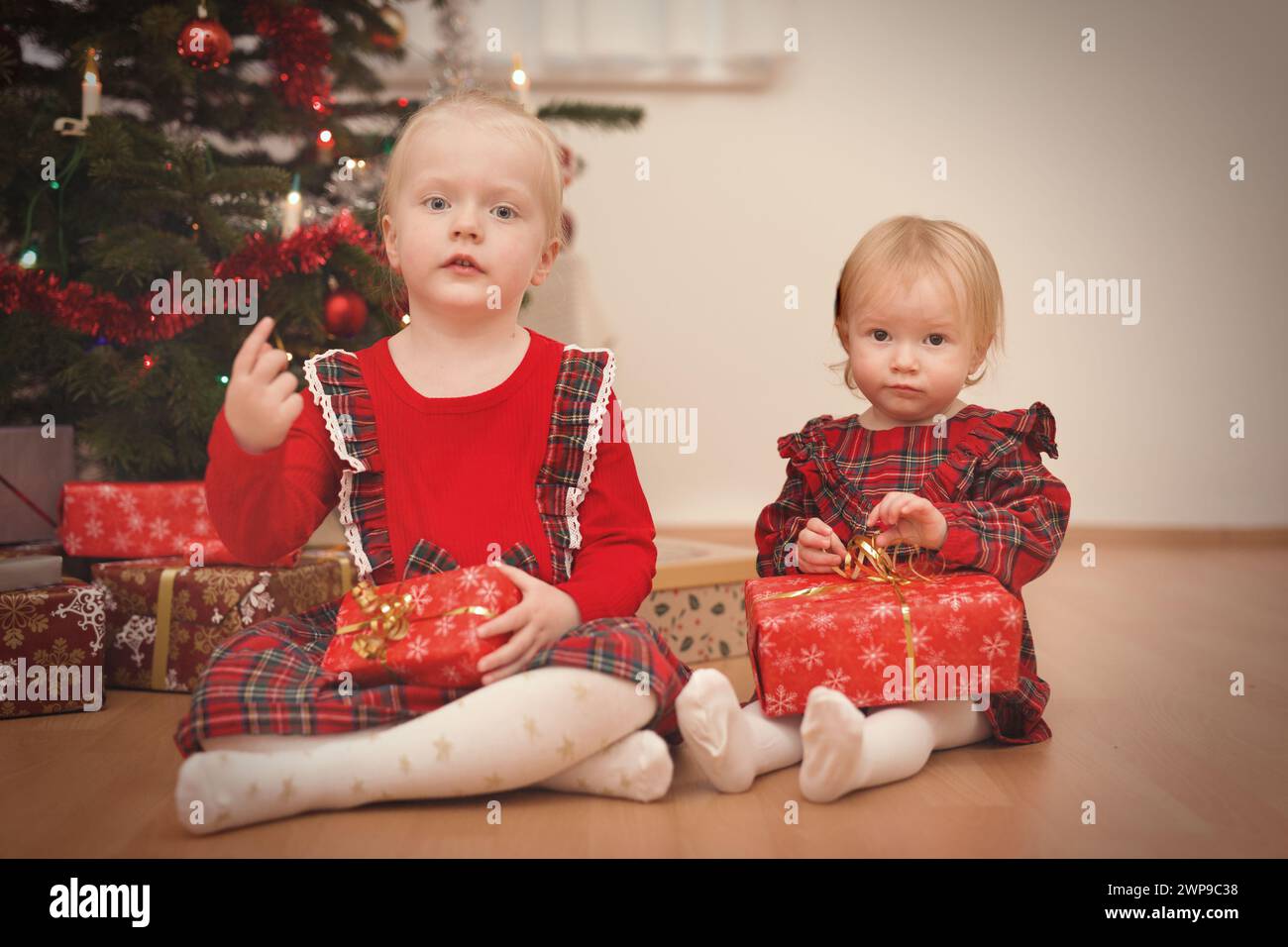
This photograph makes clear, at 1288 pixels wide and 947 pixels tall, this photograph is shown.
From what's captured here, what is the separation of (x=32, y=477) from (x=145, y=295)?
0.30 m

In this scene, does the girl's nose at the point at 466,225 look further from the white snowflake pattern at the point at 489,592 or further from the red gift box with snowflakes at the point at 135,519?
the red gift box with snowflakes at the point at 135,519

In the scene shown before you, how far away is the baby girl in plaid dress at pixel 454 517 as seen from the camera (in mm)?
963

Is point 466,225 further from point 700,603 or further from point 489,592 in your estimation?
point 700,603

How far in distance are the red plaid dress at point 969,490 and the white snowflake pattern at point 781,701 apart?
19 cm

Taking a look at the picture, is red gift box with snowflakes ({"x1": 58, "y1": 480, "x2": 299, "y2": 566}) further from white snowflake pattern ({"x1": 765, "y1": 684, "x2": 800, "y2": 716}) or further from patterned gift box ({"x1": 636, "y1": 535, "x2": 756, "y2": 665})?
Answer: white snowflake pattern ({"x1": 765, "y1": 684, "x2": 800, "y2": 716})

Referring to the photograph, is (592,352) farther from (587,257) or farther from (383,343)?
(587,257)

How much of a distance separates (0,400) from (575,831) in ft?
3.85

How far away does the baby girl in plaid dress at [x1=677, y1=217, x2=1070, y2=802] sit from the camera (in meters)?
1.14

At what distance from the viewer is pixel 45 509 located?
1660mm

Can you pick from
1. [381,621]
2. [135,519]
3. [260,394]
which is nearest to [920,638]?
[381,621]

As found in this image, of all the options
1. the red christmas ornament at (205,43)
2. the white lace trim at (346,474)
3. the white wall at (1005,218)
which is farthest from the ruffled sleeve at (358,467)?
the white wall at (1005,218)

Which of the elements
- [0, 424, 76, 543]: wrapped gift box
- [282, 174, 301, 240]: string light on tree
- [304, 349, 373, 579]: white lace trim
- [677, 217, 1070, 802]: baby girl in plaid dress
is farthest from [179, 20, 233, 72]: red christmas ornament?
[677, 217, 1070, 802]: baby girl in plaid dress

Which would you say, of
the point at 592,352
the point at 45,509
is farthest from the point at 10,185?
the point at 592,352

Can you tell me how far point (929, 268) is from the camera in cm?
120
